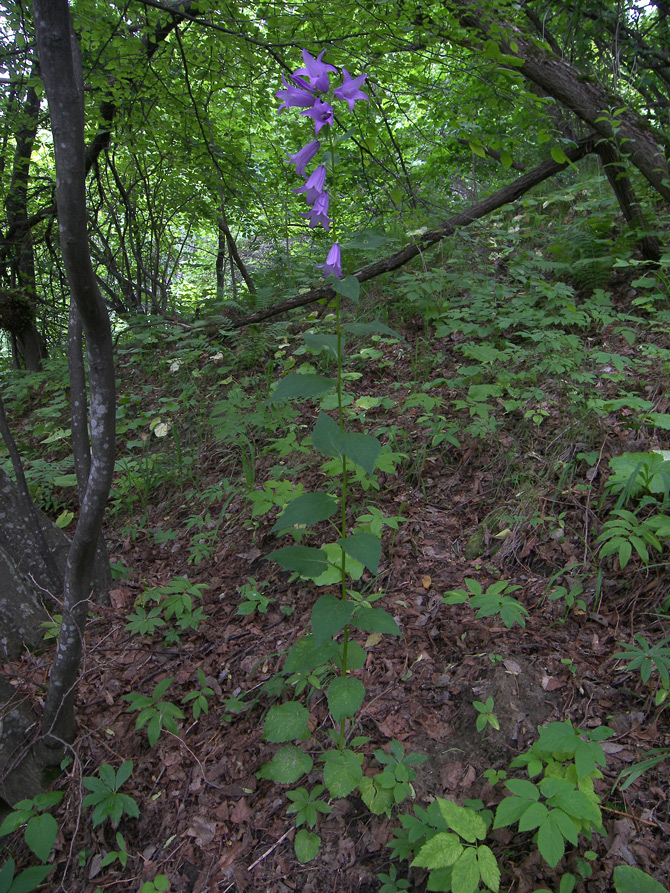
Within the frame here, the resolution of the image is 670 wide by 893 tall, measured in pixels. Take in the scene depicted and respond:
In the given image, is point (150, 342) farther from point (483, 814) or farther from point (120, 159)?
point (483, 814)

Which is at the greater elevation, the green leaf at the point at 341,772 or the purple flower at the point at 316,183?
the purple flower at the point at 316,183

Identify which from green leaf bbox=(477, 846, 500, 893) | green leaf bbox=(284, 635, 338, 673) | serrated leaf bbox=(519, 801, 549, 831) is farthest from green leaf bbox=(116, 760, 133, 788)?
serrated leaf bbox=(519, 801, 549, 831)

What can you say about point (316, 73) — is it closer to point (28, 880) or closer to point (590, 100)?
point (28, 880)

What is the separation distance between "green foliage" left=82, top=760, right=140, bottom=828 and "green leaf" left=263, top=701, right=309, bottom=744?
53cm

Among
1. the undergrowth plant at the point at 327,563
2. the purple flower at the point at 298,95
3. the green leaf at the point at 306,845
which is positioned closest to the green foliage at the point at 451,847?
the undergrowth plant at the point at 327,563

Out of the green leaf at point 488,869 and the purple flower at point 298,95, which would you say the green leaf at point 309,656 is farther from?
the purple flower at point 298,95

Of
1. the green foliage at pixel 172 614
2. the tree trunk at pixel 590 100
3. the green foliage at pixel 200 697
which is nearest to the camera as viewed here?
the green foliage at pixel 200 697

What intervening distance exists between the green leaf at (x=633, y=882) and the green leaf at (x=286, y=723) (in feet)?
2.86

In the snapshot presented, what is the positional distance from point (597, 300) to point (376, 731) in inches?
134

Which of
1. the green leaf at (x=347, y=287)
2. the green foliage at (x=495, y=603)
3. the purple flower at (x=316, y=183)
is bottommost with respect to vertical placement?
the green foliage at (x=495, y=603)

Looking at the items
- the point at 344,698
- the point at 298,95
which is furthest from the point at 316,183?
the point at 344,698

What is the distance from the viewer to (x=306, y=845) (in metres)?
1.51

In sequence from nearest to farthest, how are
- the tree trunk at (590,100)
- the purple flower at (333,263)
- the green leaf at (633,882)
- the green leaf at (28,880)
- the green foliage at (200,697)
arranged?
the green leaf at (633,882)
the purple flower at (333,263)
the green leaf at (28,880)
the green foliage at (200,697)
the tree trunk at (590,100)

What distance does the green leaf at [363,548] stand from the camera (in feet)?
4.29
